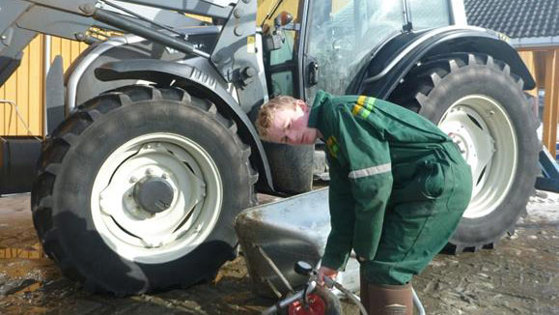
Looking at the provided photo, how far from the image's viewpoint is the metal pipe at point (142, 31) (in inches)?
118

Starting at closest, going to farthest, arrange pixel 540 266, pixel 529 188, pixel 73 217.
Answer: pixel 73 217, pixel 540 266, pixel 529 188

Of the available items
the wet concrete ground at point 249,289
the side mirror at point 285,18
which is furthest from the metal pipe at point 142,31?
the wet concrete ground at point 249,289

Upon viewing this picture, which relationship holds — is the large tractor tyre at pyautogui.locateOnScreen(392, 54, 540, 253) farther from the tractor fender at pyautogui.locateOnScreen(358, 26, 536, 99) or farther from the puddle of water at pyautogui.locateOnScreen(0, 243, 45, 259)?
the puddle of water at pyautogui.locateOnScreen(0, 243, 45, 259)

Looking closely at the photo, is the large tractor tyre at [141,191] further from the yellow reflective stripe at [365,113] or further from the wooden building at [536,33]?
the wooden building at [536,33]

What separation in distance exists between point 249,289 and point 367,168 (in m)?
1.48

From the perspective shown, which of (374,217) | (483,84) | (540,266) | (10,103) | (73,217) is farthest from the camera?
(10,103)

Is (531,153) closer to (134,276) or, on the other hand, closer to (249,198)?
(249,198)

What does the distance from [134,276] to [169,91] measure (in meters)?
1.05

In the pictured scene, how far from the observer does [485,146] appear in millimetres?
4000

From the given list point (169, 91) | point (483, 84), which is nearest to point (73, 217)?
point (169, 91)

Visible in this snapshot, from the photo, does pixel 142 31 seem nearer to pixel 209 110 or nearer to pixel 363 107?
pixel 209 110

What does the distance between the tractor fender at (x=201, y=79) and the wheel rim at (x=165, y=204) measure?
34cm

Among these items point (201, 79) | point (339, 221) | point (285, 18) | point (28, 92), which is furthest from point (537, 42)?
point (339, 221)

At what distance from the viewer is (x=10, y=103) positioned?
20.3 feet
